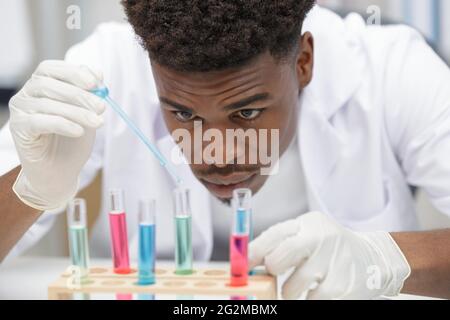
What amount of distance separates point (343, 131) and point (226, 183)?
0.21 m

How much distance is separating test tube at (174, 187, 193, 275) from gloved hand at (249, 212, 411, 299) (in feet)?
0.24

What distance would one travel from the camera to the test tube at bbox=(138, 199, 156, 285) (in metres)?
0.78

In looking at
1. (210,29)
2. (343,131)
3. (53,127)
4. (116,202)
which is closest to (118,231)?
(116,202)

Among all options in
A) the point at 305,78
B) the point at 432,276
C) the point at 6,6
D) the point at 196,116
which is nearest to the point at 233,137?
the point at 196,116

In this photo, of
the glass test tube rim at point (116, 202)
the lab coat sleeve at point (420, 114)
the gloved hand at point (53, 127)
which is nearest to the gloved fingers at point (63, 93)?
the gloved hand at point (53, 127)

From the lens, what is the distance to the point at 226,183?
2.98 ft

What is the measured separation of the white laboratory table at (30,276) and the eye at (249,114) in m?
0.20

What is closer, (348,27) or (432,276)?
(432,276)

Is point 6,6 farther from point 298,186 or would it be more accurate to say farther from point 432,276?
point 432,276

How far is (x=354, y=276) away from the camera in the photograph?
2.69ft

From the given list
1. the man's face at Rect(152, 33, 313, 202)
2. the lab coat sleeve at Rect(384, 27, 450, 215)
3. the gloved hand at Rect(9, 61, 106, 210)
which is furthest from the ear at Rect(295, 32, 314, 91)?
the gloved hand at Rect(9, 61, 106, 210)

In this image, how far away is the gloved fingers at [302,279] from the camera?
795 mm
